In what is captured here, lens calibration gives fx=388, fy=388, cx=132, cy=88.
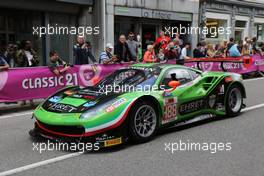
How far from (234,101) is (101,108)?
3650 mm

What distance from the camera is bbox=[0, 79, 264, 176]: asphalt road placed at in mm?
4863

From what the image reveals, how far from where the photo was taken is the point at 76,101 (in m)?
6.07

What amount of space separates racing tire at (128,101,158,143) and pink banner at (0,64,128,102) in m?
4.45

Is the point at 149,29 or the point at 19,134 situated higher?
the point at 149,29

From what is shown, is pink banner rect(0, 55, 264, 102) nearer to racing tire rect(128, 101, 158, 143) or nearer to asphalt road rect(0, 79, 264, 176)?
asphalt road rect(0, 79, 264, 176)

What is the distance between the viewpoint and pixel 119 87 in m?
6.56

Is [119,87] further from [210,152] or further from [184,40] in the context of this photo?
[184,40]

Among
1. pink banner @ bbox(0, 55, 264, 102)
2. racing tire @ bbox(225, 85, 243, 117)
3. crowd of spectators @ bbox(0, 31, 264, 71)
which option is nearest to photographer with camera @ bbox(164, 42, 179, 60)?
crowd of spectators @ bbox(0, 31, 264, 71)

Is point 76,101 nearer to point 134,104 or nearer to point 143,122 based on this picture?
point 134,104

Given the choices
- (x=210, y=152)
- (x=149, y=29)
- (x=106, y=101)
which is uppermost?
(x=149, y=29)

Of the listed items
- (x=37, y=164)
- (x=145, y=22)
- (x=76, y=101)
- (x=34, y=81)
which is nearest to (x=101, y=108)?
(x=76, y=101)

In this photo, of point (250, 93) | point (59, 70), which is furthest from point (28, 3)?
point (250, 93)

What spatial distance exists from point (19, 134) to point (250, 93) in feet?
24.4

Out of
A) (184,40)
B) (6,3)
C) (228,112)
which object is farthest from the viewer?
(184,40)
